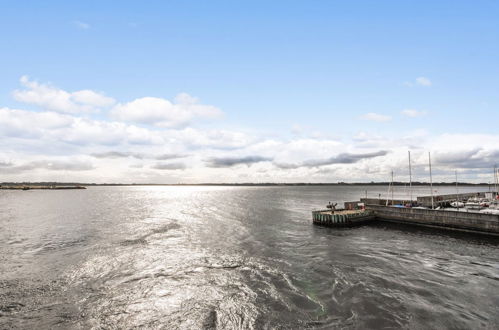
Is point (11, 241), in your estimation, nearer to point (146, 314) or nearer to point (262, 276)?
point (146, 314)

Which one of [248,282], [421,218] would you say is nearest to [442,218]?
[421,218]

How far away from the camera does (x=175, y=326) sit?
15.2 meters

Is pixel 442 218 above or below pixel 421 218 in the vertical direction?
above

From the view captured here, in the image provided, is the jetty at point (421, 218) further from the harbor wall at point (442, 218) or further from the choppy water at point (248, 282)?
the choppy water at point (248, 282)

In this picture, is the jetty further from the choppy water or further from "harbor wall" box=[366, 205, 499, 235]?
the choppy water

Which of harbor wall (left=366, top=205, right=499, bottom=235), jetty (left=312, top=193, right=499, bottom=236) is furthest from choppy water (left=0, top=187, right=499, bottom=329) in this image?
jetty (left=312, top=193, right=499, bottom=236)

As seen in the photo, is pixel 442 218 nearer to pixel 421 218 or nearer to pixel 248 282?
pixel 421 218

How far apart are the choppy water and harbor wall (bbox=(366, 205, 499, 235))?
3944 mm

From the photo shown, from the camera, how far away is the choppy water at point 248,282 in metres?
16.0

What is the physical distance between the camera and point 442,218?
4378 centimetres

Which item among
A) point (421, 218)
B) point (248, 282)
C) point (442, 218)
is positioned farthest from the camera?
point (421, 218)

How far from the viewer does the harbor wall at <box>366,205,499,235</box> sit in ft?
127

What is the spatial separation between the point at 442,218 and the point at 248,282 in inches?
1582

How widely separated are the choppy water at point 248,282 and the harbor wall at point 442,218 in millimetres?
3944
